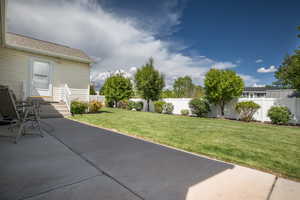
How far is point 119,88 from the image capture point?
16.4 m

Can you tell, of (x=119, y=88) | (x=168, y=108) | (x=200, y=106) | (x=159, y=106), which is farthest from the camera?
(x=119, y=88)

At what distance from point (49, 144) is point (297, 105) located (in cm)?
1073

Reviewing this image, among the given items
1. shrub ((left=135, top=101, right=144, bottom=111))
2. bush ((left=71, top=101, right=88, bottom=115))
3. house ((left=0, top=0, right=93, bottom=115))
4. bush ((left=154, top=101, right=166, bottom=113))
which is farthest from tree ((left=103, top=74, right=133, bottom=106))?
bush ((left=71, top=101, right=88, bottom=115))

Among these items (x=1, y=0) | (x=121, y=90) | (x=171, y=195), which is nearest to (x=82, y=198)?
(x=171, y=195)

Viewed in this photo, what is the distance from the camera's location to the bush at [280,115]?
24.5ft

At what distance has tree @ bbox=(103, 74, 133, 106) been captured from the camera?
16281mm

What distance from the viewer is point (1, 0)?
3.29 m

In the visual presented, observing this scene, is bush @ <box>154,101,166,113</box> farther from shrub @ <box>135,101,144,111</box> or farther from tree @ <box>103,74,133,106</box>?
tree @ <box>103,74,133,106</box>

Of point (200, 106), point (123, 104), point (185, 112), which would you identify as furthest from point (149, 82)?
point (200, 106)

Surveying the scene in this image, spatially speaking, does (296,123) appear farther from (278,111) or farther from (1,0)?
(1,0)

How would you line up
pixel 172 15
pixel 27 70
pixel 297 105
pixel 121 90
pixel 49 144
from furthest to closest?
pixel 121 90 < pixel 172 15 < pixel 27 70 < pixel 297 105 < pixel 49 144

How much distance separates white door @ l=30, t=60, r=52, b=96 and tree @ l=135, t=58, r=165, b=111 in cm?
733

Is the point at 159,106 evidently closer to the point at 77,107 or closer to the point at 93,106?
the point at 93,106

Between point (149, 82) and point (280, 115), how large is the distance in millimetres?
9461
